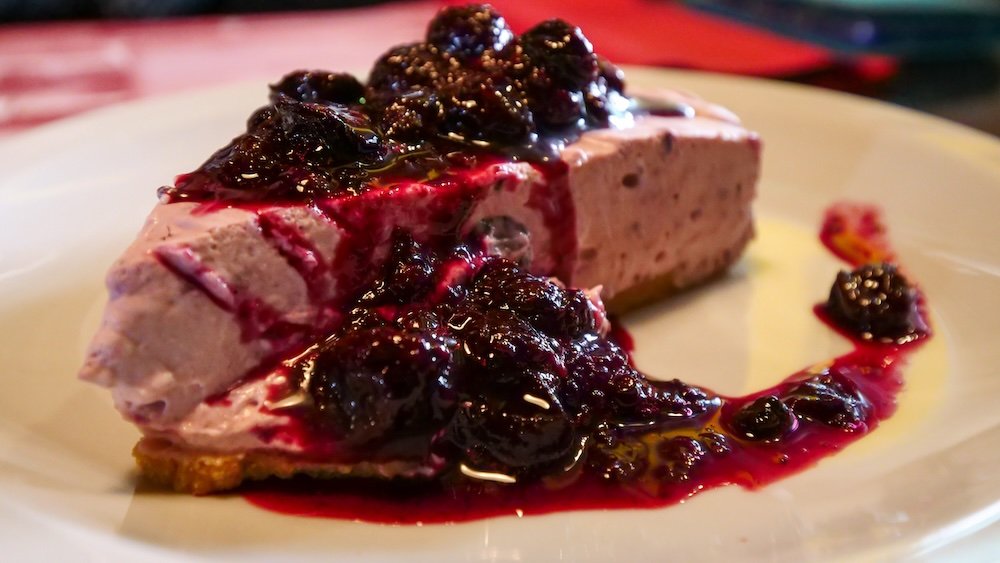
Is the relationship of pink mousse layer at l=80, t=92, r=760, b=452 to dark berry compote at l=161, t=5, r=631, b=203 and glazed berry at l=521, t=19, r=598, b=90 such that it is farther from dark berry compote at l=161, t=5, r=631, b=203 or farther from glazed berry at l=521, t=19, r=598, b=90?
glazed berry at l=521, t=19, r=598, b=90

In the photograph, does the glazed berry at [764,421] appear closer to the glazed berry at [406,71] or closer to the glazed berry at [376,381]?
the glazed berry at [376,381]

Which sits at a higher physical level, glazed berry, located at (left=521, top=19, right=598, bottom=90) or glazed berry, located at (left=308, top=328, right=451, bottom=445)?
glazed berry, located at (left=521, top=19, right=598, bottom=90)

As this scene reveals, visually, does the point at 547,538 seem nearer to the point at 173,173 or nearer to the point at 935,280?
the point at 935,280

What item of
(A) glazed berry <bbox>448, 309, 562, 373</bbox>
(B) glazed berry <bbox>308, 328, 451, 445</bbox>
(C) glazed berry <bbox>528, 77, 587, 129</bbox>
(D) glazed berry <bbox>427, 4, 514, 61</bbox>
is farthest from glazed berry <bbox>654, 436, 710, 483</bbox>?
(D) glazed berry <bbox>427, 4, 514, 61</bbox>

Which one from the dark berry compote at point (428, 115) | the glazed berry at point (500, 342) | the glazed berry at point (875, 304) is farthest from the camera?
the glazed berry at point (875, 304)

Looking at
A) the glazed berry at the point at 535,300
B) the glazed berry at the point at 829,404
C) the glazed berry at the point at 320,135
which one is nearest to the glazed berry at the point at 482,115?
the glazed berry at the point at 320,135

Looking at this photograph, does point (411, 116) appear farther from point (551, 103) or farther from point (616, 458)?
point (616, 458)

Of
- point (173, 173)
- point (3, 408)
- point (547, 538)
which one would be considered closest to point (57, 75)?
point (173, 173)
